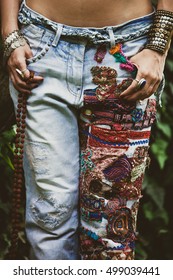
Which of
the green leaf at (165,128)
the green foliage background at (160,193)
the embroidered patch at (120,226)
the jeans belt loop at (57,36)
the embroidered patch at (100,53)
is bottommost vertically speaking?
the green foliage background at (160,193)

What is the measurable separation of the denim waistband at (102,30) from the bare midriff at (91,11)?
2cm

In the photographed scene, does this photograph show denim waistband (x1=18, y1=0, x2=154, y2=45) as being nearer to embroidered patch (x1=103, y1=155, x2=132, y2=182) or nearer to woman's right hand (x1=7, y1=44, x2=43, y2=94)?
woman's right hand (x1=7, y1=44, x2=43, y2=94)

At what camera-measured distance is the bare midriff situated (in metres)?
1.81

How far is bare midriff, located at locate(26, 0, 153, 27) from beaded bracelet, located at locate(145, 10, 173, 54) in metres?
0.06

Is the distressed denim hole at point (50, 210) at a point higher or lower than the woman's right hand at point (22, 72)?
lower

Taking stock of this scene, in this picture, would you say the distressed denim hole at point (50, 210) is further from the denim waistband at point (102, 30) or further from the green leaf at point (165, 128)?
the green leaf at point (165, 128)

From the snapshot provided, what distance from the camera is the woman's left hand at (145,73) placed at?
182 centimetres

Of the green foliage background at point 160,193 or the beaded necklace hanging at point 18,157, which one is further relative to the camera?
the green foliage background at point 160,193

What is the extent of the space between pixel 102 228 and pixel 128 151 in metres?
0.26

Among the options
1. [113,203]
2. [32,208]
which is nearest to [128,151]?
[113,203]

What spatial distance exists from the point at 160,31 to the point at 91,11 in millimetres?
220

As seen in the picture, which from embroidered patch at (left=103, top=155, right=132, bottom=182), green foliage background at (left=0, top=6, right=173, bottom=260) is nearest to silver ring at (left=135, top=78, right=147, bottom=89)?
embroidered patch at (left=103, top=155, right=132, bottom=182)

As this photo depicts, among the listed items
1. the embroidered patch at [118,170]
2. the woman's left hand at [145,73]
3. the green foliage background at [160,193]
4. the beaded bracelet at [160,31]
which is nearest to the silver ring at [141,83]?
the woman's left hand at [145,73]
